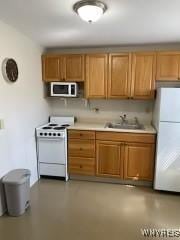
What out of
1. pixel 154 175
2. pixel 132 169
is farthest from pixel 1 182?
pixel 154 175

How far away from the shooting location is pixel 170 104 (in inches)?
114

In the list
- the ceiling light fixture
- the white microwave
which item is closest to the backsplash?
the white microwave

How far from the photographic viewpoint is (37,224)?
2.41 m

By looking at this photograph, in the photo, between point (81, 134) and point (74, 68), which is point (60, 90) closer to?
point (74, 68)

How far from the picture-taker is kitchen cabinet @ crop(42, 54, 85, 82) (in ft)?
11.9

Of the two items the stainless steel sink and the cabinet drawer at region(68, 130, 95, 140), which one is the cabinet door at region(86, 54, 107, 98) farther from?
the cabinet drawer at region(68, 130, 95, 140)

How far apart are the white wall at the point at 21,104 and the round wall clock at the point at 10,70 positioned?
6 cm

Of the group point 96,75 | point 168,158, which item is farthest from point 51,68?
point 168,158

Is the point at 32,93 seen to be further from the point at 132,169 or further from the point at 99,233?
the point at 99,233

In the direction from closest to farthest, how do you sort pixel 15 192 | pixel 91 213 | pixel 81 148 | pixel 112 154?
pixel 15 192 → pixel 91 213 → pixel 112 154 → pixel 81 148

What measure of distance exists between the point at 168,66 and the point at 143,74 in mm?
412

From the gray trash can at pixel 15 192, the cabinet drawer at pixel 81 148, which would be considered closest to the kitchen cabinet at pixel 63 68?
the cabinet drawer at pixel 81 148

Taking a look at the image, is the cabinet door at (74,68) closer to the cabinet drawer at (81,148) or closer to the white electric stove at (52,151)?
the white electric stove at (52,151)

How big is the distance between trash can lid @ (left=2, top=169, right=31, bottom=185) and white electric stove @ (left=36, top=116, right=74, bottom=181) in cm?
82
